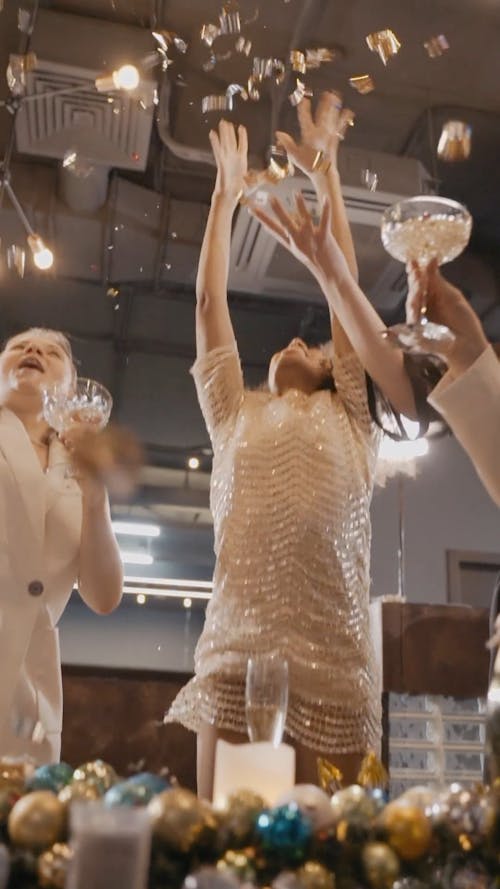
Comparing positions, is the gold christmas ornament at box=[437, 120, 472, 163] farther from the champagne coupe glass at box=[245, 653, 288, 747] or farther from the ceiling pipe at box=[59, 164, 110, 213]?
the ceiling pipe at box=[59, 164, 110, 213]

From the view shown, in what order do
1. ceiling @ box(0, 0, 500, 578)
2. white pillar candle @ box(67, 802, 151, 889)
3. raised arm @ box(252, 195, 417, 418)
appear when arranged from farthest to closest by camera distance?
ceiling @ box(0, 0, 500, 578) → raised arm @ box(252, 195, 417, 418) → white pillar candle @ box(67, 802, 151, 889)

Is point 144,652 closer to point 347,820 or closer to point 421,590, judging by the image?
point 421,590

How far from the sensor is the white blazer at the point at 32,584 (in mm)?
1171

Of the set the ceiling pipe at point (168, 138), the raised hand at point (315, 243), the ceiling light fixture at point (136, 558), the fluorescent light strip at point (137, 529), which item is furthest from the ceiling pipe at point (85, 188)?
the ceiling light fixture at point (136, 558)

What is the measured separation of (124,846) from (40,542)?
83cm

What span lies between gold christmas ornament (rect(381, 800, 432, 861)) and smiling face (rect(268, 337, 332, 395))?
0.96 meters

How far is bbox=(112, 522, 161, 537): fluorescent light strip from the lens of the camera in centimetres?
568

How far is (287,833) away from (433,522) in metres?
4.24

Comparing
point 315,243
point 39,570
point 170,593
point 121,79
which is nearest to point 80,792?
point 39,570

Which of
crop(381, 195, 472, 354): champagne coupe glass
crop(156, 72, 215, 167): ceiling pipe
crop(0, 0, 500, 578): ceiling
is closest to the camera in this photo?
crop(381, 195, 472, 354): champagne coupe glass

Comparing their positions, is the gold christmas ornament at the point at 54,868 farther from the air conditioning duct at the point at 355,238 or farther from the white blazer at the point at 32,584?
the air conditioning duct at the point at 355,238

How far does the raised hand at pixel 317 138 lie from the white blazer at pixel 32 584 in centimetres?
68

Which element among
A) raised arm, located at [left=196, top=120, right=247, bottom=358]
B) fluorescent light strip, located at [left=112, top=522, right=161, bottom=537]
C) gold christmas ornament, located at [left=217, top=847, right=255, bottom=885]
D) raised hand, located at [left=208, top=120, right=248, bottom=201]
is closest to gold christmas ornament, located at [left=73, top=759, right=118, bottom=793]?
gold christmas ornament, located at [left=217, top=847, right=255, bottom=885]

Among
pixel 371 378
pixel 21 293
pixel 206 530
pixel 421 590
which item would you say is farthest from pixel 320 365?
pixel 206 530
